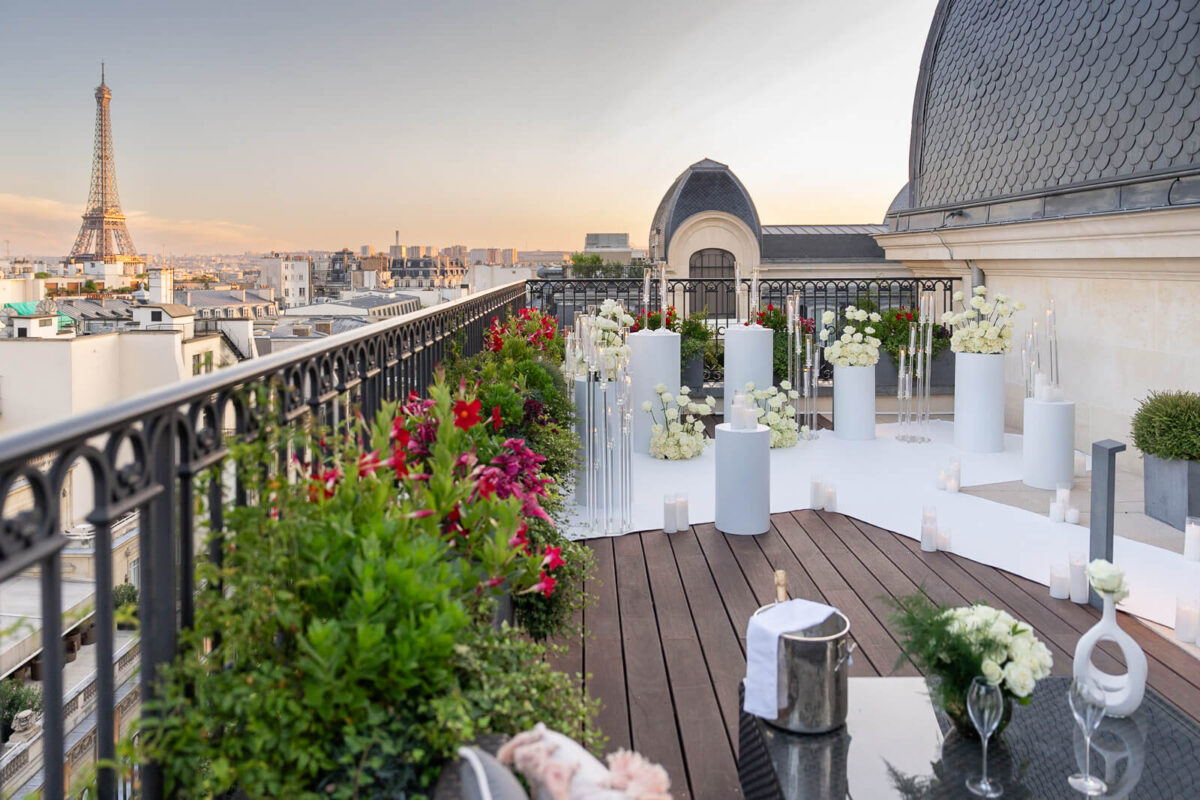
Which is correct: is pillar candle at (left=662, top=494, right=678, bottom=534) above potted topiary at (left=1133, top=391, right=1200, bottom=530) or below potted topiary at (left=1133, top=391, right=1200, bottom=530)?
below

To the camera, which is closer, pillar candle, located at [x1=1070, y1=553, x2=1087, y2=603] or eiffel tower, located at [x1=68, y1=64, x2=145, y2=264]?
pillar candle, located at [x1=1070, y1=553, x2=1087, y2=603]

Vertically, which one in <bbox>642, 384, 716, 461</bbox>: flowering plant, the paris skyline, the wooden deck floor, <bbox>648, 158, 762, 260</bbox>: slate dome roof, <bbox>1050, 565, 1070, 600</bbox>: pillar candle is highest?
the paris skyline

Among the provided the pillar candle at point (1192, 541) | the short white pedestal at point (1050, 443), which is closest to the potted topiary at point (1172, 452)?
the pillar candle at point (1192, 541)

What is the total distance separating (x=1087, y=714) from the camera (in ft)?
6.77

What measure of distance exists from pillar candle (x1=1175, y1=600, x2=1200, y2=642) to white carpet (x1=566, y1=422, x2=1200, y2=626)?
290mm

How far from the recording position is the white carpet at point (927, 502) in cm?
459

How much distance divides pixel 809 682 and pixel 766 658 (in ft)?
0.40

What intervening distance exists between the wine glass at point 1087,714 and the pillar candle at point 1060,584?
2243 mm

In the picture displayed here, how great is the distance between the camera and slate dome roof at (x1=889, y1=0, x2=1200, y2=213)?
704cm

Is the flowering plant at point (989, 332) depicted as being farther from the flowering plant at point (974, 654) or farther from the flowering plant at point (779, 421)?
the flowering plant at point (974, 654)

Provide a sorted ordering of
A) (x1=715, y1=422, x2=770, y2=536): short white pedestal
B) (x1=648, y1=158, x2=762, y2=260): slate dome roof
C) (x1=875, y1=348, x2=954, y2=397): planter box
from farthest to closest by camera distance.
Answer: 1. (x1=648, y1=158, x2=762, y2=260): slate dome roof
2. (x1=875, y1=348, x2=954, y2=397): planter box
3. (x1=715, y1=422, x2=770, y2=536): short white pedestal

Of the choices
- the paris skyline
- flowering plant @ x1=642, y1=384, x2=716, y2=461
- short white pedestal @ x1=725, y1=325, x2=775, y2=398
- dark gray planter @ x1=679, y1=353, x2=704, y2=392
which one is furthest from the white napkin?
the paris skyline

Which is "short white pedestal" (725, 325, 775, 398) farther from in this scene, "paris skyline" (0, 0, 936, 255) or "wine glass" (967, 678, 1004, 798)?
"paris skyline" (0, 0, 936, 255)

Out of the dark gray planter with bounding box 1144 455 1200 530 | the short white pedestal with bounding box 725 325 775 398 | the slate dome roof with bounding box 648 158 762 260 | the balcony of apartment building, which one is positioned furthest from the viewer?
the slate dome roof with bounding box 648 158 762 260
